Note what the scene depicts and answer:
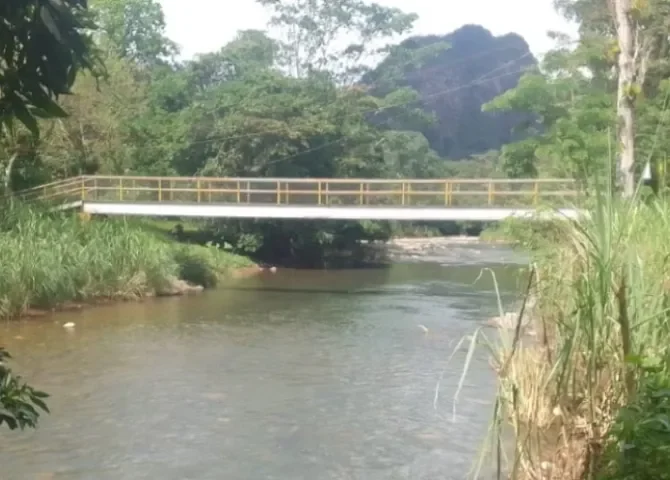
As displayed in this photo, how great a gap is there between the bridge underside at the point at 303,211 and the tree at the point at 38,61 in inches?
557

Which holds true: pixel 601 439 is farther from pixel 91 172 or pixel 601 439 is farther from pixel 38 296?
pixel 91 172

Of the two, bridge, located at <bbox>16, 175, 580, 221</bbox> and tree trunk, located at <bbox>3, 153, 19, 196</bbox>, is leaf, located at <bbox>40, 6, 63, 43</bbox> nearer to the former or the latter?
tree trunk, located at <bbox>3, 153, 19, 196</bbox>

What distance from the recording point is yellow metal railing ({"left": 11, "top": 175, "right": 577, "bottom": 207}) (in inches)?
632

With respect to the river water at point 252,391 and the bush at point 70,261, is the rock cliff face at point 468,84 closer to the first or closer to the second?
the bush at point 70,261

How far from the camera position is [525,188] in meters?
14.8

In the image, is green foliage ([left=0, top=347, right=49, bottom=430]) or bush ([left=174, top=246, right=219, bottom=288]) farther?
bush ([left=174, top=246, right=219, bottom=288])

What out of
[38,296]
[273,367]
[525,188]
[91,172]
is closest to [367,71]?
[91,172]

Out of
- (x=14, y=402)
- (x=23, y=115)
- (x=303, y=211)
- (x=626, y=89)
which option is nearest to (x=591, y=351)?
(x=14, y=402)

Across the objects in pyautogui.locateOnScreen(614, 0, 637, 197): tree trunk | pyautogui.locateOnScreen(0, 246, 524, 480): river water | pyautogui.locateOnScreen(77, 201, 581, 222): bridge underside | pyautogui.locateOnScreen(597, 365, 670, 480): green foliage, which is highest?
pyautogui.locateOnScreen(614, 0, 637, 197): tree trunk

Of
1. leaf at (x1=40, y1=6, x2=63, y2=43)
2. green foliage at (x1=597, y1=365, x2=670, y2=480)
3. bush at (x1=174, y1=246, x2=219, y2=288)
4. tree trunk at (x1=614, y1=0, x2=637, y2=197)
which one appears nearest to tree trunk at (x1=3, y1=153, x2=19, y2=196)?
bush at (x1=174, y1=246, x2=219, y2=288)

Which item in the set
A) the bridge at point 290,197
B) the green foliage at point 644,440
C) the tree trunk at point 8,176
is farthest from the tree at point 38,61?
the bridge at point 290,197

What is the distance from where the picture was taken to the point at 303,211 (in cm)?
1675

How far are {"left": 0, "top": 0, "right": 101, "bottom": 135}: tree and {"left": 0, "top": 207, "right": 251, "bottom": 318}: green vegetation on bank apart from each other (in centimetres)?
1088

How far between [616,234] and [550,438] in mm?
923
